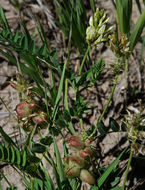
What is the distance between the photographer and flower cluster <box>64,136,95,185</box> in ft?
3.58

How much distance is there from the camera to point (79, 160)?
3.59 ft

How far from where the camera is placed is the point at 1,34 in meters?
1.25

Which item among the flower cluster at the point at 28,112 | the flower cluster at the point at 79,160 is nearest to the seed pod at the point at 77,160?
the flower cluster at the point at 79,160

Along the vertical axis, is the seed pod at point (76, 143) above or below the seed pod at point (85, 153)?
above

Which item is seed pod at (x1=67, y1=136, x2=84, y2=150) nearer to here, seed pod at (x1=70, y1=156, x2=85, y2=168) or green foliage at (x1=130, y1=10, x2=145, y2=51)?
seed pod at (x1=70, y1=156, x2=85, y2=168)

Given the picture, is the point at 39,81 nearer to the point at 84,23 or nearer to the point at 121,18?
the point at 84,23

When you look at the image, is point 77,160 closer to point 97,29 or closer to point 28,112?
point 28,112

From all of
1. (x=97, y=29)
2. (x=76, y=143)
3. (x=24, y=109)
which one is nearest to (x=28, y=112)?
(x=24, y=109)

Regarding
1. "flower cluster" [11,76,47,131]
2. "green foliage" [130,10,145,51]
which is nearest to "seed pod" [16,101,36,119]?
"flower cluster" [11,76,47,131]

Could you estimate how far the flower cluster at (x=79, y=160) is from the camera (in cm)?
109

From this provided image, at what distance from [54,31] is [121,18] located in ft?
2.49


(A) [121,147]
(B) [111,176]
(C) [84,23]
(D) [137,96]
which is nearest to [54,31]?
(C) [84,23]

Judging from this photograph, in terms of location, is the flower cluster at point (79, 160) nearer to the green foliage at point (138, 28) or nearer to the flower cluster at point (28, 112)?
the flower cluster at point (28, 112)

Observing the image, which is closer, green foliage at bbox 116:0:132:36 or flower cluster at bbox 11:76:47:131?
flower cluster at bbox 11:76:47:131
